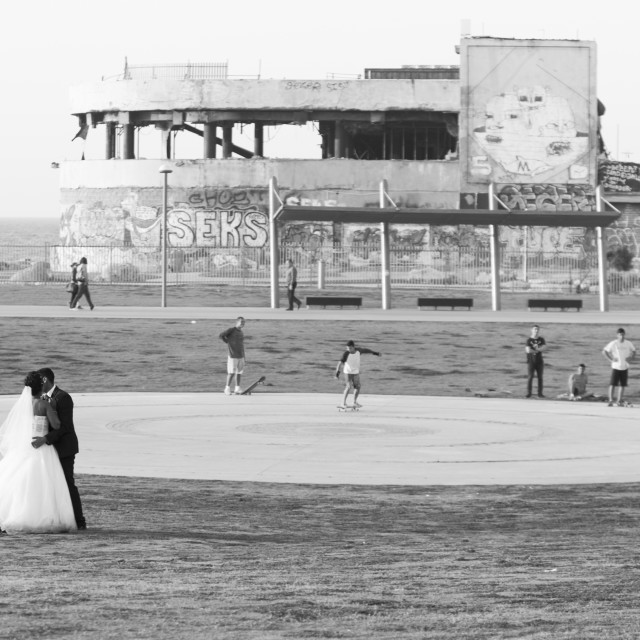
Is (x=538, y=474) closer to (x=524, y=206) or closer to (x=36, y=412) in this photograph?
(x=36, y=412)

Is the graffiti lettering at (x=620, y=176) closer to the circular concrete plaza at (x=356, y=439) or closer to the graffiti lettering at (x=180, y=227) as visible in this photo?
the graffiti lettering at (x=180, y=227)

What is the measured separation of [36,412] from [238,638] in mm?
5574

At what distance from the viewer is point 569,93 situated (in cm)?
7700

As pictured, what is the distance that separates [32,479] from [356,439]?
10.1 metres

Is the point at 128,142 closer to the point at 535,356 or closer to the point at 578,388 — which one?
the point at 535,356

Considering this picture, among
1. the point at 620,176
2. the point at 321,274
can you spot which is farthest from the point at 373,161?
the point at 321,274

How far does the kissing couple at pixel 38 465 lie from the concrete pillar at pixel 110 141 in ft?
229

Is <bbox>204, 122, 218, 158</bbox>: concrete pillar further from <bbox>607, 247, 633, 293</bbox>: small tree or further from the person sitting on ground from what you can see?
the person sitting on ground

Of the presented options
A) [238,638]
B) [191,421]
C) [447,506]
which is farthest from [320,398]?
[238,638]

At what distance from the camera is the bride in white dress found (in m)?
14.4

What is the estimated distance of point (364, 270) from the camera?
6419cm

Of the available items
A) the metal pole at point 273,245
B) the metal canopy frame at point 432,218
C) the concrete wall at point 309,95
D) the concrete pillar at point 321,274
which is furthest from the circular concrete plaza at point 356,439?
the concrete wall at point 309,95

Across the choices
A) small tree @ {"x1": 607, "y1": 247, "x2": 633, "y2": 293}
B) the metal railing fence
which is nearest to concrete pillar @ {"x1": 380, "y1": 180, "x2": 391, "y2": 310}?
the metal railing fence

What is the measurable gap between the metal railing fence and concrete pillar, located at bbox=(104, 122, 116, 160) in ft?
53.4
